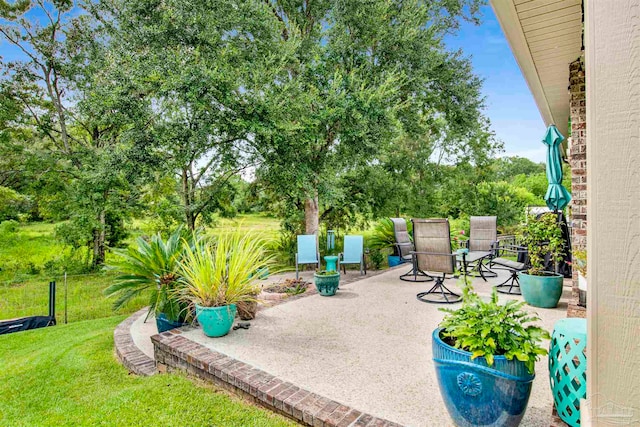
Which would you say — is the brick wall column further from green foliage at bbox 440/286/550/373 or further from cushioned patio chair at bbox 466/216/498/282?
cushioned patio chair at bbox 466/216/498/282

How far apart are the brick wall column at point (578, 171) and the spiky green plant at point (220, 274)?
3173 mm

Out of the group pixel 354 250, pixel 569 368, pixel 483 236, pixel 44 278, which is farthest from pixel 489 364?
pixel 44 278

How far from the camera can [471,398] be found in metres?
1.78

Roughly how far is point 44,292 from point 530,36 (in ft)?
34.1

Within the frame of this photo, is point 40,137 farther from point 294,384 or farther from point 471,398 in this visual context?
point 471,398

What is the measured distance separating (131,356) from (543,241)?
4.85 m

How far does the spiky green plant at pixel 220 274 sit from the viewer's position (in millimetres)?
3475

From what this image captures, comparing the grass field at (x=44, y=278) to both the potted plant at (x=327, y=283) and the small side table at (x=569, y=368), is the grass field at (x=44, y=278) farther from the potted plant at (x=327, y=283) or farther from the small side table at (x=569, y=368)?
the small side table at (x=569, y=368)

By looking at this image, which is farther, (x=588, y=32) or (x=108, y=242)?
(x=108, y=242)

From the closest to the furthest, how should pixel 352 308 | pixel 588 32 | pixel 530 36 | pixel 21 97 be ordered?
pixel 588 32, pixel 530 36, pixel 352 308, pixel 21 97

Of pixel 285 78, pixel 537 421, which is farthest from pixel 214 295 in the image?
pixel 285 78

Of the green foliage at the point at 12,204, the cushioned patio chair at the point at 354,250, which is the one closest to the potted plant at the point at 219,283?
the cushioned patio chair at the point at 354,250

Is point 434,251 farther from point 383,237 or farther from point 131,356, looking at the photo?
point 383,237

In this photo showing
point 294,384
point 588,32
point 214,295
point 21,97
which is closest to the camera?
point 588,32
